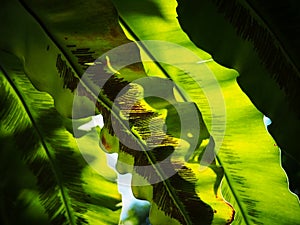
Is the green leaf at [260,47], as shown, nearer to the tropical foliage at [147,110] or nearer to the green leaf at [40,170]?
the tropical foliage at [147,110]

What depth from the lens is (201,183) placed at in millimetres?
602

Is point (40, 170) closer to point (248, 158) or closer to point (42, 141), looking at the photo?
point (42, 141)

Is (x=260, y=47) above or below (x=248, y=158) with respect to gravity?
above

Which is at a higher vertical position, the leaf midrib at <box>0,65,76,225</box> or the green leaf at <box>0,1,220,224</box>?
the green leaf at <box>0,1,220,224</box>

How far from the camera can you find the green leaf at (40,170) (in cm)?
61

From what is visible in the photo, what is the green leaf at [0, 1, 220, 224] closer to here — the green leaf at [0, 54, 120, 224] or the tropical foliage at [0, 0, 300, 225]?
the tropical foliage at [0, 0, 300, 225]

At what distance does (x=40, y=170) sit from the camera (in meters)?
0.63

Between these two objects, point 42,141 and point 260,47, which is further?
point 42,141

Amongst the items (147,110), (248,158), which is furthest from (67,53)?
(248,158)

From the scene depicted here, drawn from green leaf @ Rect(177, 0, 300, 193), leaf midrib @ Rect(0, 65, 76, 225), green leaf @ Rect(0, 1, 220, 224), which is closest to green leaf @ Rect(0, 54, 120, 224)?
leaf midrib @ Rect(0, 65, 76, 225)

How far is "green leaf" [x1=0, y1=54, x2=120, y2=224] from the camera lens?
61cm

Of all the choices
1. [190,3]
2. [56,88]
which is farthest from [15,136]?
[190,3]

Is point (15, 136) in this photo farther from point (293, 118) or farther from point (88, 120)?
point (293, 118)

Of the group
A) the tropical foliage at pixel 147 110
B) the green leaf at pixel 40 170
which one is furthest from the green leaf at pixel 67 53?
the green leaf at pixel 40 170
